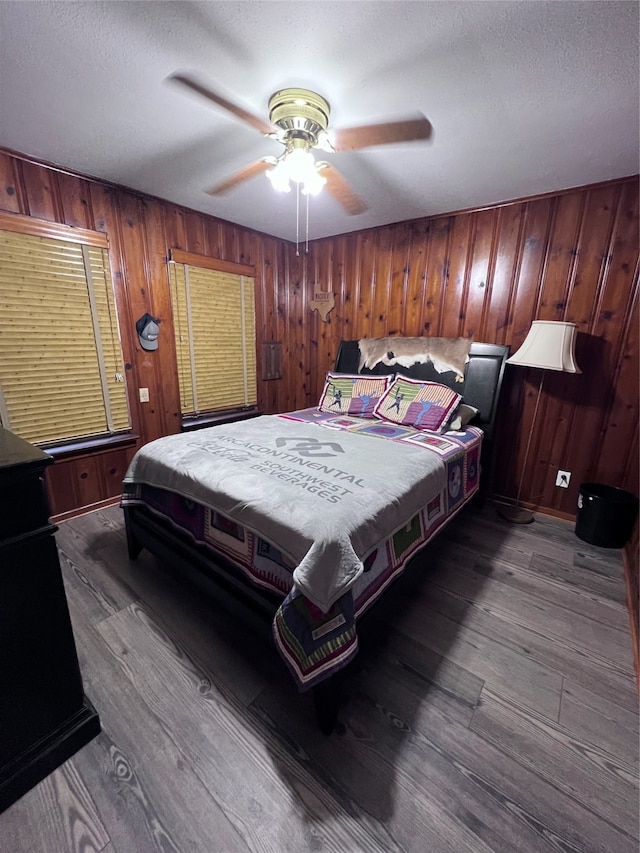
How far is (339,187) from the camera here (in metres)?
1.95

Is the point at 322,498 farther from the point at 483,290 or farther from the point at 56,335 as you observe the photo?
the point at 483,290

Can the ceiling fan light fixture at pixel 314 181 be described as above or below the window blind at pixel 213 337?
above

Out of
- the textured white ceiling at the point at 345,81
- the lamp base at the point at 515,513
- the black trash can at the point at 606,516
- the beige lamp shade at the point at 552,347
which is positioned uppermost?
the textured white ceiling at the point at 345,81

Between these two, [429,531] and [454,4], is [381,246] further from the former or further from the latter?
[429,531]

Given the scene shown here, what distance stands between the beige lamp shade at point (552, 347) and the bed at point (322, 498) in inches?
11.9

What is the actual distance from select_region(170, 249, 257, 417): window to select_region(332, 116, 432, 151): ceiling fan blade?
1775mm

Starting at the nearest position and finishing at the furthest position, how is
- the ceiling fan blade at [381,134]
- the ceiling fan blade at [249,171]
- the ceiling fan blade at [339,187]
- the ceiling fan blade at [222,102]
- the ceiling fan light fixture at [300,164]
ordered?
the ceiling fan blade at [222,102]
the ceiling fan blade at [381,134]
the ceiling fan light fixture at [300,164]
the ceiling fan blade at [249,171]
the ceiling fan blade at [339,187]

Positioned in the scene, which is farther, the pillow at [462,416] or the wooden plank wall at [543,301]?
the pillow at [462,416]

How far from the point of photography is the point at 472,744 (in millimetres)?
1193

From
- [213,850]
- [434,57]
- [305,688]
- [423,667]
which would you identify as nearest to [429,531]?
[423,667]

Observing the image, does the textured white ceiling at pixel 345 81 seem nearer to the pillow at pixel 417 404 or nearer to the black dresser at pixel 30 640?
the pillow at pixel 417 404

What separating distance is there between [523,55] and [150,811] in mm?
2842

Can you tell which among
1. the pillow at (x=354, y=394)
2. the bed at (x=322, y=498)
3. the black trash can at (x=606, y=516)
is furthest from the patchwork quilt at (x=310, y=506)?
the black trash can at (x=606, y=516)

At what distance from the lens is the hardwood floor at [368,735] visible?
0.98 m
